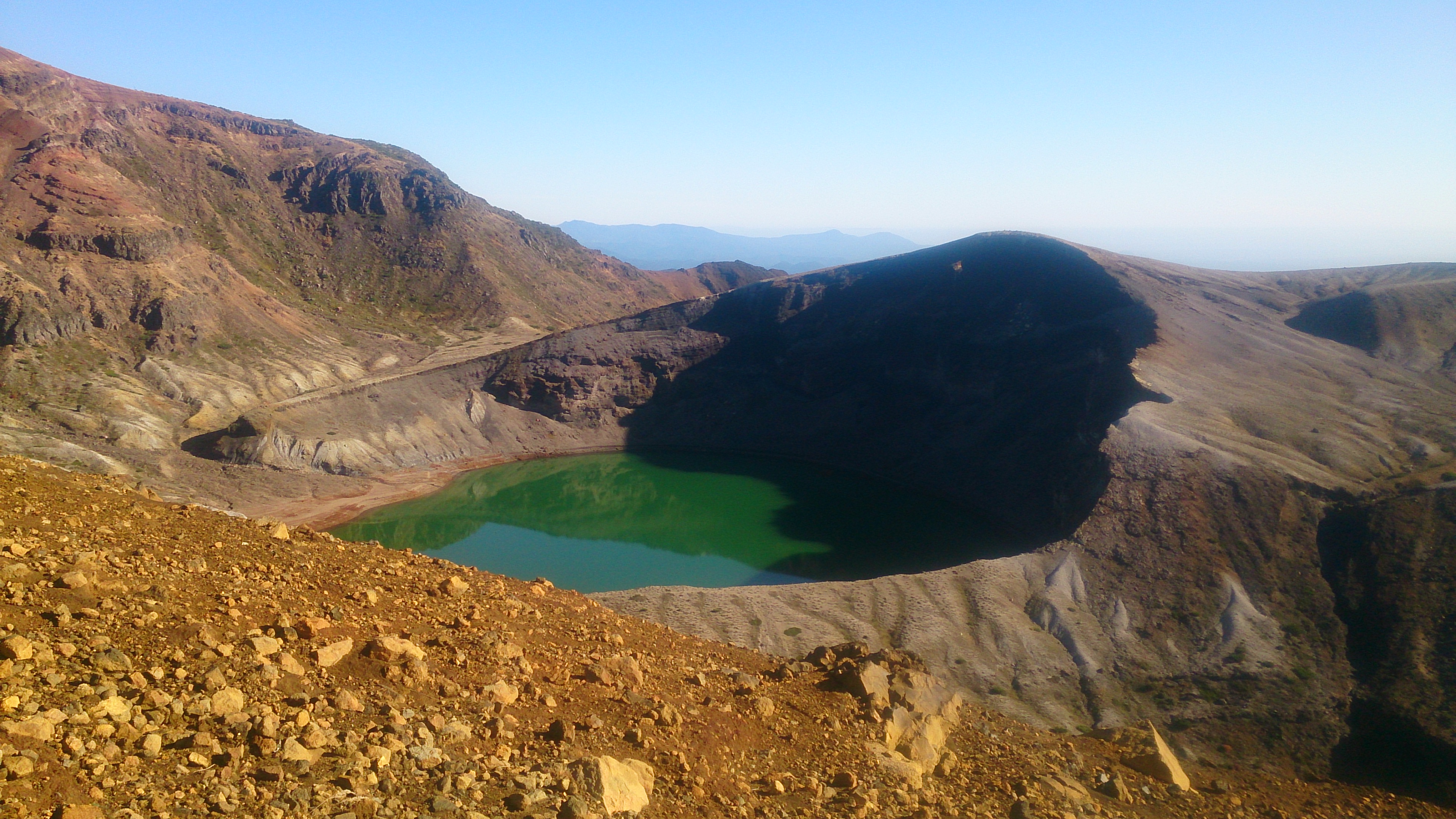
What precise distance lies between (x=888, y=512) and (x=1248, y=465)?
1784 centimetres

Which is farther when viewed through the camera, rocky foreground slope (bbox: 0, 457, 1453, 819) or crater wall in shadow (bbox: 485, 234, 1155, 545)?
crater wall in shadow (bbox: 485, 234, 1155, 545)

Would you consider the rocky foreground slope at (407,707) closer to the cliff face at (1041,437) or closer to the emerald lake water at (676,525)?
the cliff face at (1041,437)

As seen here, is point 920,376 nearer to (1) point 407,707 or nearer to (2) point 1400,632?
(2) point 1400,632

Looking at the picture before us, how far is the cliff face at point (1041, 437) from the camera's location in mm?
23812

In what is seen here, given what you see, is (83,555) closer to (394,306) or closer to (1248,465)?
(1248,465)

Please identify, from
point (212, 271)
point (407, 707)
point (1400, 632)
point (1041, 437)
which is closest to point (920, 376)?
point (1041, 437)

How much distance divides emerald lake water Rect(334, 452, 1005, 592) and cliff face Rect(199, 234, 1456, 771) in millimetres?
Answer: 2328

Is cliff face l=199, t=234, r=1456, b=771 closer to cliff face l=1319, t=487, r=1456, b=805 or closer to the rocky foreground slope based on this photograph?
cliff face l=1319, t=487, r=1456, b=805

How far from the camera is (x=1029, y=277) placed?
5447 cm

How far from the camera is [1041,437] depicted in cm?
4234

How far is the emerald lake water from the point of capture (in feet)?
115

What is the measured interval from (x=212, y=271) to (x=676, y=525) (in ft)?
141

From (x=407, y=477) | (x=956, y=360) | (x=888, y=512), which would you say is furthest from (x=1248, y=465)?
(x=407, y=477)

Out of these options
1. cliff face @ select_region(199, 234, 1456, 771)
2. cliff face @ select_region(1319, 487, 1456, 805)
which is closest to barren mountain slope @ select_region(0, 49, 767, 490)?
cliff face @ select_region(199, 234, 1456, 771)
